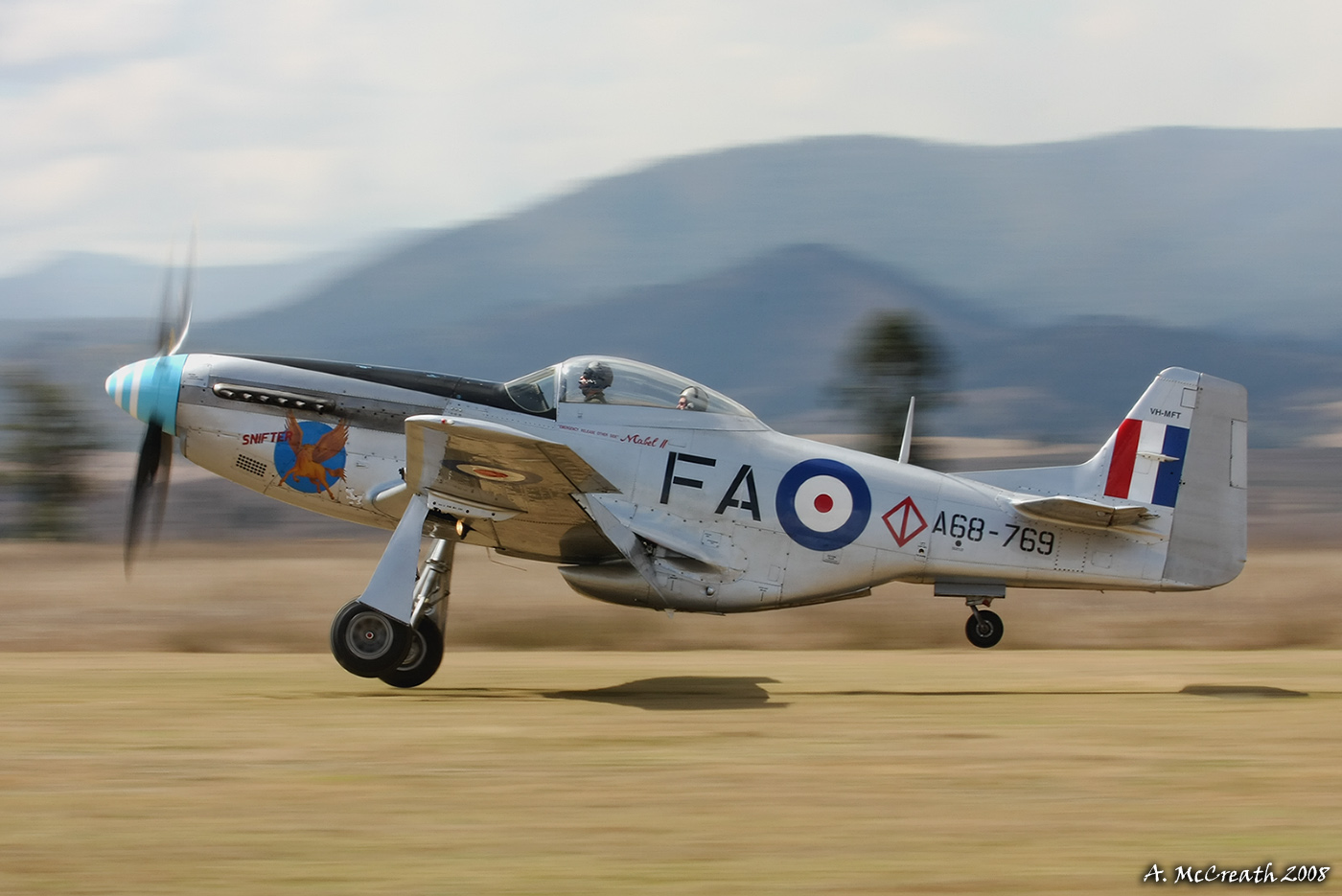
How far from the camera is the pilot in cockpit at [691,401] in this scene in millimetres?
9508

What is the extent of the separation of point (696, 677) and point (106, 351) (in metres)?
115

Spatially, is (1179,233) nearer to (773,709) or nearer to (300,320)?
(300,320)

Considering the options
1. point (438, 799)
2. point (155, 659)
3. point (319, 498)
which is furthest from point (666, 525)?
point (155, 659)

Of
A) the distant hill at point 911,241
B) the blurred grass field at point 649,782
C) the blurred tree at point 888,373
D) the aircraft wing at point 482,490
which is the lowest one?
the blurred grass field at point 649,782

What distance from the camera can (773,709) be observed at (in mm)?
8484

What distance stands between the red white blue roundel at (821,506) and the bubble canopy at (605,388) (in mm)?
713

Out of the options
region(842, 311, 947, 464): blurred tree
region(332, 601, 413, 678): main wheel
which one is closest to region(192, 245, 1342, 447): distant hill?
region(842, 311, 947, 464): blurred tree

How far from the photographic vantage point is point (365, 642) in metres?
8.75

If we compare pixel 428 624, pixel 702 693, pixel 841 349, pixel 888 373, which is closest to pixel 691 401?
pixel 702 693

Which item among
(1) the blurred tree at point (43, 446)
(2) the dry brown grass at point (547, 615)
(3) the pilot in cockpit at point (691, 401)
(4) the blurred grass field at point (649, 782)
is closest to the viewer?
(4) the blurred grass field at point (649, 782)

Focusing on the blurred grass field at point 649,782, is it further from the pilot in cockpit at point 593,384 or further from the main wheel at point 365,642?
the pilot in cockpit at point 593,384

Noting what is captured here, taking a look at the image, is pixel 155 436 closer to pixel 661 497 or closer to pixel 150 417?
pixel 150 417

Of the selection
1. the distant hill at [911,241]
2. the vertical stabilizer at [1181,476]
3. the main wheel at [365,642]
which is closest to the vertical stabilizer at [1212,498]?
the vertical stabilizer at [1181,476]

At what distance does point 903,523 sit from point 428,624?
3469mm
